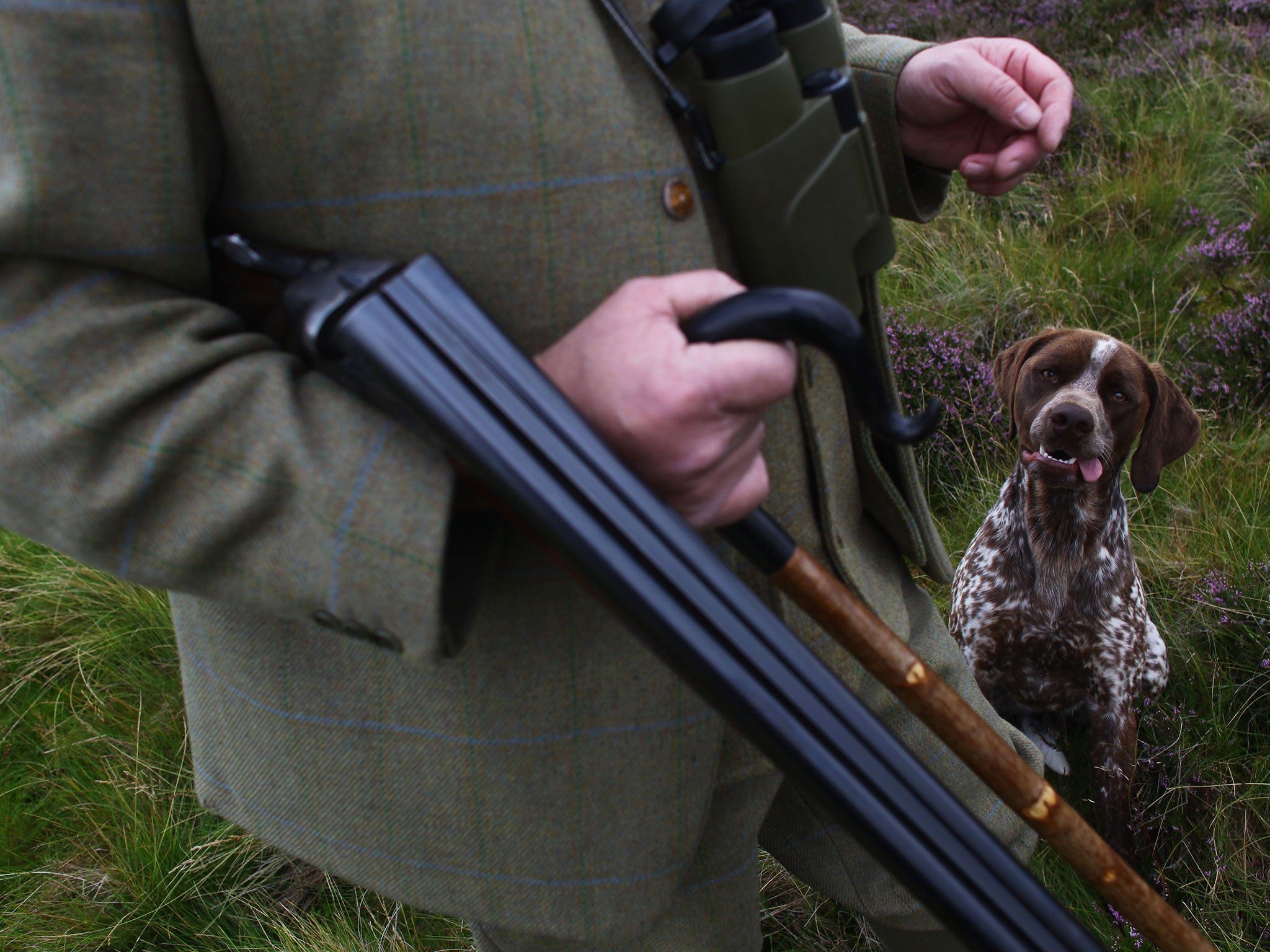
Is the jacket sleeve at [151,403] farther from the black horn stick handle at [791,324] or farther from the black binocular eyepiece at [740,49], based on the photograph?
the black binocular eyepiece at [740,49]

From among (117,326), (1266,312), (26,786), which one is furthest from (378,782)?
(1266,312)

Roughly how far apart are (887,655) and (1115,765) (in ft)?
6.30

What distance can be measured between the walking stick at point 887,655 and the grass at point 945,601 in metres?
1.22

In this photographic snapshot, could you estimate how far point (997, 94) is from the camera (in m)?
1.40

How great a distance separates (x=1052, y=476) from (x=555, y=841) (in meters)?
2.04

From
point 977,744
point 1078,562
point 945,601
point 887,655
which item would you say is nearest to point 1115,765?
point 1078,562

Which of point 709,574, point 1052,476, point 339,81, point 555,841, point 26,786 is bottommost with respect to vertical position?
point 26,786

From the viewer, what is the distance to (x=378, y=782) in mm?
1192

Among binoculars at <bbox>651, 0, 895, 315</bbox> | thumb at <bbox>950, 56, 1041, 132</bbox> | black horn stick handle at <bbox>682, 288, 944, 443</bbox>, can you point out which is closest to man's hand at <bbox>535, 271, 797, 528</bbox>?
black horn stick handle at <bbox>682, 288, 944, 443</bbox>

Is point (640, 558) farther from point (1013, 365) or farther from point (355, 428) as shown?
point (1013, 365)

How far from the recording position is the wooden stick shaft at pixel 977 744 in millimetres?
1109

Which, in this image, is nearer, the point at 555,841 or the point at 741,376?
the point at 741,376

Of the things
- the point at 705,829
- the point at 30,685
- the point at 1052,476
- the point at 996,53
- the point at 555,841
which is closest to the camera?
the point at 555,841

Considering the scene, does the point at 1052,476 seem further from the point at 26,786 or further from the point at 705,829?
the point at 26,786
